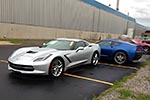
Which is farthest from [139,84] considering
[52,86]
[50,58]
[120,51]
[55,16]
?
[55,16]

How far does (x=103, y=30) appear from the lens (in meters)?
50.3

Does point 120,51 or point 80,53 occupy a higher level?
point 80,53

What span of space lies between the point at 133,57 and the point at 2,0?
1806cm

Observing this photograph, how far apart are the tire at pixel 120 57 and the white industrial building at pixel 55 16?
16.9 m

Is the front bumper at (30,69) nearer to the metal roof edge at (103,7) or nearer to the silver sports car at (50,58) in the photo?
the silver sports car at (50,58)

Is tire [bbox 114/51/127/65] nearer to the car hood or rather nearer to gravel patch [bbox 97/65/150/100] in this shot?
gravel patch [bbox 97/65/150/100]

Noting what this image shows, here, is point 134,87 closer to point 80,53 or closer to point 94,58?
point 80,53

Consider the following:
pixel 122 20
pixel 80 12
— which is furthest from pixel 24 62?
pixel 122 20

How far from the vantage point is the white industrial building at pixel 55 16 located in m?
24.6

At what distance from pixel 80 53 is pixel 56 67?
157 centimetres

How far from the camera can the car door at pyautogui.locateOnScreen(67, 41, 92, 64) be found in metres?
7.41

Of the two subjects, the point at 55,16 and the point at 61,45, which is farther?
the point at 55,16

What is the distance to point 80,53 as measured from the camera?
25.9 feet

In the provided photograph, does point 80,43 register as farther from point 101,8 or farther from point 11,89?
point 101,8
